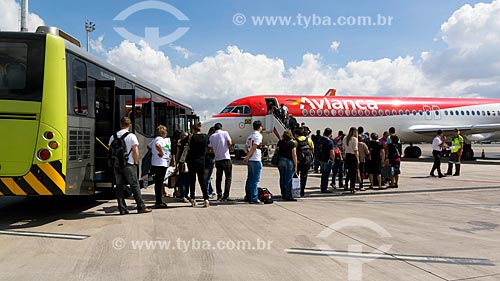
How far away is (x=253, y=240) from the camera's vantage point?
5.82m

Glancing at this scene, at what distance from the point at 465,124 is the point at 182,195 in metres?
24.0

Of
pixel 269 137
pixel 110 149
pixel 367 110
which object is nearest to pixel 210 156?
pixel 110 149

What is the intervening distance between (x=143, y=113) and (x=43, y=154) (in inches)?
160

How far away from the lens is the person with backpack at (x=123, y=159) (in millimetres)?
7316

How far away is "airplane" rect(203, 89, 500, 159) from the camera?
21422 mm

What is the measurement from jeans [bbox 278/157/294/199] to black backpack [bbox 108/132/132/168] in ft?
12.0

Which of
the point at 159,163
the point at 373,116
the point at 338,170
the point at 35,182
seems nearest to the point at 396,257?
the point at 159,163

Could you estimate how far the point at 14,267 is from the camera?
452 cm

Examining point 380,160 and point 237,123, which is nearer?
point 380,160

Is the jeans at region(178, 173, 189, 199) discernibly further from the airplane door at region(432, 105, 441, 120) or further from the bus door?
the airplane door at region(432, 105, 441, 120)

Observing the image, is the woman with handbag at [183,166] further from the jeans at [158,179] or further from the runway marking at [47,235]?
the runway marking at [47,235]

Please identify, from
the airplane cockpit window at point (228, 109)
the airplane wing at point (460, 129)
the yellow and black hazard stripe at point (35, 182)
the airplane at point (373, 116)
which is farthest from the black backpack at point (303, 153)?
the airplane wing at point (460, 129)

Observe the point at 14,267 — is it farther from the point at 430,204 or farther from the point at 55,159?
the point at 430,204

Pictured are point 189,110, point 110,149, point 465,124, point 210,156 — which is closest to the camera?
point 110,149
